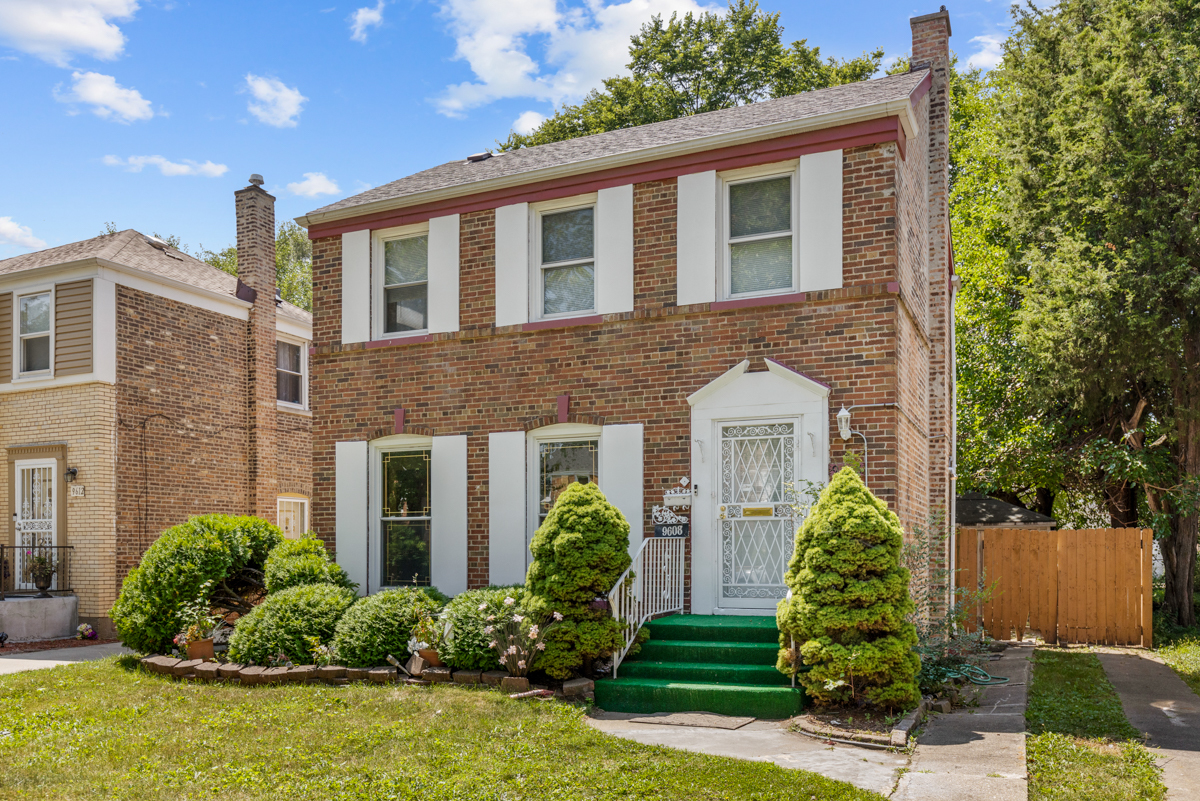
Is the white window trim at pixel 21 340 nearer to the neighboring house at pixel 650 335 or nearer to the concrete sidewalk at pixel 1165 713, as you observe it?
the neighboring house at pixel 650 335

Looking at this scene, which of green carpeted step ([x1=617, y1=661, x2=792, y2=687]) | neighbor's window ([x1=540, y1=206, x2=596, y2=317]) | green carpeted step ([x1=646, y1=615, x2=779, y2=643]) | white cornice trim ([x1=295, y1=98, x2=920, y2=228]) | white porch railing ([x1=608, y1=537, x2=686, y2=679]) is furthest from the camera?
neighbor's window ([x1=540, y1=206, x2=596, y2=317])

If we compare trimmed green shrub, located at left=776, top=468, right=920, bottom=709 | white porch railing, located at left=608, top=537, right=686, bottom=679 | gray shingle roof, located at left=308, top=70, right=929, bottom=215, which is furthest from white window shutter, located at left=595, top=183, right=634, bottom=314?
trimmed green shrub, located at left=776, top=468, right=920, bottom=709

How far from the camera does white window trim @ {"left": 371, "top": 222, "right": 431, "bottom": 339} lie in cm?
1235

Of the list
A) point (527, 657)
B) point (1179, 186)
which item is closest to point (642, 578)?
point (527, 657)

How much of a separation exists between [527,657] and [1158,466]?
13.0 meters

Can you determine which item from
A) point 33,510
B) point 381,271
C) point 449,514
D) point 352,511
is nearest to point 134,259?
point 33,510

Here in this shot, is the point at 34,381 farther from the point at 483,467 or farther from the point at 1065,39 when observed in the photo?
the point at 1065,39

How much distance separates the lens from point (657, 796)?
566 centimetres

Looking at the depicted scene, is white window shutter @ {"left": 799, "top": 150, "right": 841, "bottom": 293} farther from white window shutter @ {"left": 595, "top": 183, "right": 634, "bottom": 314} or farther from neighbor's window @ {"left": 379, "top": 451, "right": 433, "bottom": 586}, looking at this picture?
neighbor's window @ {"left": 379, "top": 451, "right": 433, "bottom": 586}

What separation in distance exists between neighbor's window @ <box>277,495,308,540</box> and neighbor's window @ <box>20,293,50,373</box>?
4.76 m

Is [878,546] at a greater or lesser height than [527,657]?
greater

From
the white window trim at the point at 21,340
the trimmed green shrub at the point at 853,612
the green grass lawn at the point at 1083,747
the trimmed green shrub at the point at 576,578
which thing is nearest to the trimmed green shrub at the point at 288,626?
the trimmed green shrub at the point at 576,578

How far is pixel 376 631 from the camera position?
30.4 feet

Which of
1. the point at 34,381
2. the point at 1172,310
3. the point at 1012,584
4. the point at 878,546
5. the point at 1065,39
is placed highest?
the point at 1065,39
